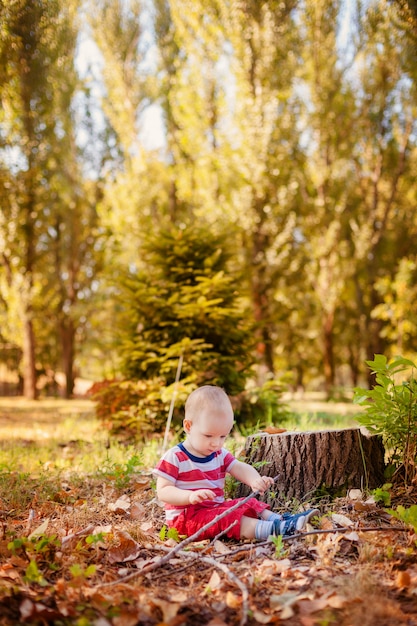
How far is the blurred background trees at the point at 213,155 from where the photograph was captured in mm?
12211

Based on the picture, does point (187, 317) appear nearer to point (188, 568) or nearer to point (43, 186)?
point (188, 568)

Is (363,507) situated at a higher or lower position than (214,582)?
higher

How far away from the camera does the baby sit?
2.96 m

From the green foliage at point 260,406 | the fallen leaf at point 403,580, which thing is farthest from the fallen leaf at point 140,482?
the green foliage at point 260,406

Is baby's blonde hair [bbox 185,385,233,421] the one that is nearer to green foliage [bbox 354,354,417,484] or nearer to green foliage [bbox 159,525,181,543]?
green foliage [bbox 159,525,181,543]

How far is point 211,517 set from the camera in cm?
302

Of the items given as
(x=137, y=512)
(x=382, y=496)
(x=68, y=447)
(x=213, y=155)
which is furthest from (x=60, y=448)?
(x=213, y=155)

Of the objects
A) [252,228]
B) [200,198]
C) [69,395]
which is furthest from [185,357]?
[69,395]

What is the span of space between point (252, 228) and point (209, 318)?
6.39 meters

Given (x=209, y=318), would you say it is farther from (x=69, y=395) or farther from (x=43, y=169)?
(x=69, y=395)

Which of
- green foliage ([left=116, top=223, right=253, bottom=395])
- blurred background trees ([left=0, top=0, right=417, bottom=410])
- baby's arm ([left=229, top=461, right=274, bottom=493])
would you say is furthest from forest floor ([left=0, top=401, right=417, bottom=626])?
blurred background trees ([left=0, top=0, right=417, bottom=410])

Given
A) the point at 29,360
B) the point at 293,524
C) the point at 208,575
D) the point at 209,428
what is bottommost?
the point at 208,575

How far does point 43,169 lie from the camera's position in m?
14.3

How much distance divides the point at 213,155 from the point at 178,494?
1080cm
